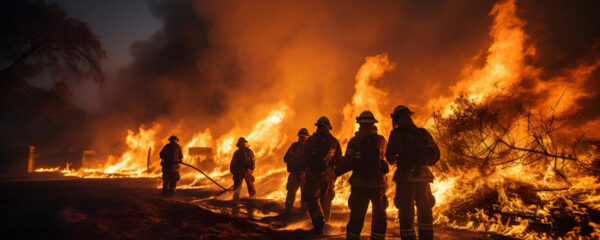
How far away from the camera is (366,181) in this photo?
433cm

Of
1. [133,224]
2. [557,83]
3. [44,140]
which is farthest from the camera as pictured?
[44,140]

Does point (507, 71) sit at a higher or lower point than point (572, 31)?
lower

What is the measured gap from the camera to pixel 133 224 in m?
4.96

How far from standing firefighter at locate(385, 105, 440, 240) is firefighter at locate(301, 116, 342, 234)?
158 cm

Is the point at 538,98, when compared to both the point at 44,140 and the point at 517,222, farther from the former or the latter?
the point at 44,140

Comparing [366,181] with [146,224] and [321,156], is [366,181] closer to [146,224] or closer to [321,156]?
[321,156]

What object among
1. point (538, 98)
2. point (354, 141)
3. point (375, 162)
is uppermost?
point (538, 98)

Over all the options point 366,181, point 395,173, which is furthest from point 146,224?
point 395,173

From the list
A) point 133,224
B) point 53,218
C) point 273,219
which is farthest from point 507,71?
point 53,218

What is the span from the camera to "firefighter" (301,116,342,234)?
5620mm

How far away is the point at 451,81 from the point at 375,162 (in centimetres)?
906

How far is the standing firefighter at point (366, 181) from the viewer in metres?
4.20

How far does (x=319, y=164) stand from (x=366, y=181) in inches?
59.9

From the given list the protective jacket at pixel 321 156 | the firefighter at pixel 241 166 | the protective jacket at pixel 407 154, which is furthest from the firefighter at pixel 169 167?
the protective jacket at pixel 407 154
